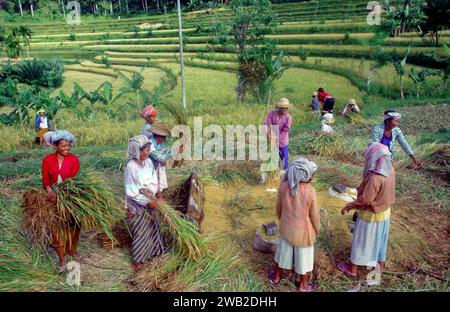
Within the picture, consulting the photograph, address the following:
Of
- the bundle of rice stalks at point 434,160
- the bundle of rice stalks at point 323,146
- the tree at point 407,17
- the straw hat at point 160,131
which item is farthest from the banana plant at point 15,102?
the tree at point 407,17

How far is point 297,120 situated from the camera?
841 cm

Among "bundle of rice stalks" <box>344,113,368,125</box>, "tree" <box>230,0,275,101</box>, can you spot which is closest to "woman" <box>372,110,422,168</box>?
"bundle of rice stalks" <box>344,113,368,125</box>

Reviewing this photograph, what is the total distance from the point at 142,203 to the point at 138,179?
0.20 m

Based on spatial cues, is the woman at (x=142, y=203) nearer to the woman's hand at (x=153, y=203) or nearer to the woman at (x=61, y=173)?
the woman's hand at (x=153, y=203)

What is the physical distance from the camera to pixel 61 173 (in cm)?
283

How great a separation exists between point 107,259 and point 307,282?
155cm

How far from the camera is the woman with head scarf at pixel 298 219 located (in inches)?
96.6

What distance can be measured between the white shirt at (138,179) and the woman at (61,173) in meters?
0.45

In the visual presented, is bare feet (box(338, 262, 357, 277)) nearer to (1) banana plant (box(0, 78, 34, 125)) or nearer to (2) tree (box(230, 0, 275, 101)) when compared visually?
(2) tree (box(230, 0, 275, 101))

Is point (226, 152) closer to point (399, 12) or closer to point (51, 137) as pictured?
point (51, 137)

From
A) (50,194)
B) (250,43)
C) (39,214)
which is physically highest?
(250,43)

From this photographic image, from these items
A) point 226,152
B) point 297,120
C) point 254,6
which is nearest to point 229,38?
point 254,6

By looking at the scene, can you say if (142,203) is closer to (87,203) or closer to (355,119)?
(87,203)

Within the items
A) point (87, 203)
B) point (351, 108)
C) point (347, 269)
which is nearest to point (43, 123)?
point (87, 203)
